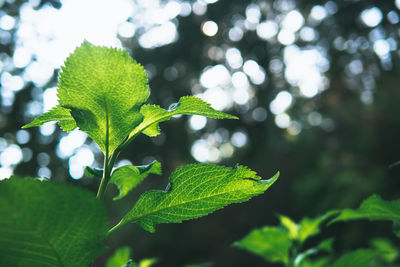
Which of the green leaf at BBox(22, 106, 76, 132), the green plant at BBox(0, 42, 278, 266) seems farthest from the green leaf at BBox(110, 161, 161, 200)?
the green leaf at BBox(22, 106, 76, 132)

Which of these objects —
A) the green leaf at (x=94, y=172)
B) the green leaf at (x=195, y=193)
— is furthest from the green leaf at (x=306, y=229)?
the green leaf at (x=94, y=172)

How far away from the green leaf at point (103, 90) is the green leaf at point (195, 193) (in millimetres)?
150

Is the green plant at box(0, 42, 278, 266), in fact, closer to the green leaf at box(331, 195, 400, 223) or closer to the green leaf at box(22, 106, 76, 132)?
the green leaf at box(22, 106, 76, 132)

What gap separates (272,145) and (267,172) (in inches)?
105

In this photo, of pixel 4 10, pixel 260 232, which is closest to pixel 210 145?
pixel 4 10

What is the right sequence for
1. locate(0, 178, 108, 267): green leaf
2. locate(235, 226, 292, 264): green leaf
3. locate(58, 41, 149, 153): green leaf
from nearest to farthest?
locate(0, 178, 108, 267): green leaf, locate(58, 41, 149, 153): green leaf, locate(235, 226, 292, 264): green leaf

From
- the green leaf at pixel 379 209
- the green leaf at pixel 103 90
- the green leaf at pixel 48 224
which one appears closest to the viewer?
the green leaf at pixel 48 224

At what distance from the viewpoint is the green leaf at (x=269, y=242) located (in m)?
1.31

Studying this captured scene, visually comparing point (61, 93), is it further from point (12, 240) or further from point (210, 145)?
point (210, 145)

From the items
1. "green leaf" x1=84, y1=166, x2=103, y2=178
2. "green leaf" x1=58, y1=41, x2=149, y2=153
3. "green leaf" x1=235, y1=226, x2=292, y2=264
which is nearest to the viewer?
"green leaf" x1=58, y1=41, x2=149, y2=153

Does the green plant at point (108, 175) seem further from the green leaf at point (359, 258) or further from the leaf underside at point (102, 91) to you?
the green leaf at point (359, 258)

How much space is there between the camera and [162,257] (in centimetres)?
714

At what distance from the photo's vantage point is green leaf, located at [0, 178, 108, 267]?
410 mm

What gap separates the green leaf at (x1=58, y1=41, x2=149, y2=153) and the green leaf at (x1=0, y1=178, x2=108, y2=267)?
0.22 m
